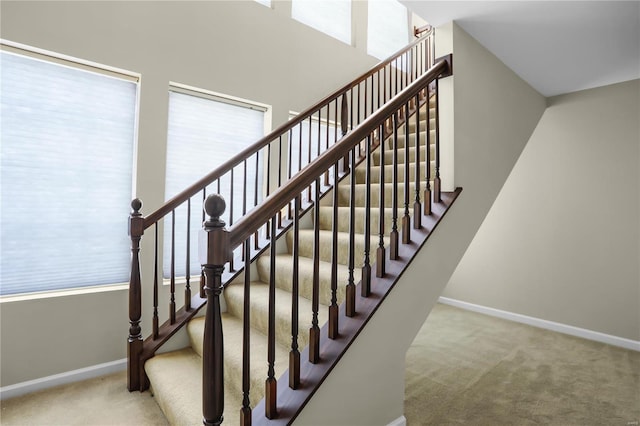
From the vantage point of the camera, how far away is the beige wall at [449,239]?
1.55m

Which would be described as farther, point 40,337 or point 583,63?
point 583,63

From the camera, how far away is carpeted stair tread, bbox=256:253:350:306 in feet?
6.25

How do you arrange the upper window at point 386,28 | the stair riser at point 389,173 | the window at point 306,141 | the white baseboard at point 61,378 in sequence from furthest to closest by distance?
the upper window at point 386,28
the window at point 306,141
the stair riser at point 389,173
the white baseboard at point 61,378

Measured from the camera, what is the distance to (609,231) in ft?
11.0

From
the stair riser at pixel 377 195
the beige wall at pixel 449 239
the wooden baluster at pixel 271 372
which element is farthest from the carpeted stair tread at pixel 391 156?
the wooden baluster at pixel 271 372

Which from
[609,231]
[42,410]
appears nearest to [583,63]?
[609,231]

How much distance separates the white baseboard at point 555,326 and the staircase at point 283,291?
2.54 metres

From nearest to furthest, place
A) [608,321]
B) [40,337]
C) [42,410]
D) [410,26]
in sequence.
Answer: [42,410]
[40,337]
[608,321]
[410,26]

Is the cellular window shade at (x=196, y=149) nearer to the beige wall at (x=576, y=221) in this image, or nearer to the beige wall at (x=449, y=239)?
the beige wall at (x=449, y=239)

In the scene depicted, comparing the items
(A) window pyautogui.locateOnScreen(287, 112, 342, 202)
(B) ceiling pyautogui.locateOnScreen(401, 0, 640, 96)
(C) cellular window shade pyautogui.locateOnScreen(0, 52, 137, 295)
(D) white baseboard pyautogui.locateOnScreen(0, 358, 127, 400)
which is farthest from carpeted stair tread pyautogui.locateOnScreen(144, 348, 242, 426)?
(B) ceiling pyautogui.locateOnScreen(401, 0, 640, 96)

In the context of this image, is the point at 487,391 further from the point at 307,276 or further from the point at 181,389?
the point at 181,389

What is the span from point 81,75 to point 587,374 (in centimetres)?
440

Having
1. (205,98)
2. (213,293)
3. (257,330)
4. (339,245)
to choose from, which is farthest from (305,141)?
(213,293)

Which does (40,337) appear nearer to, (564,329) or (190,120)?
(190,120)
